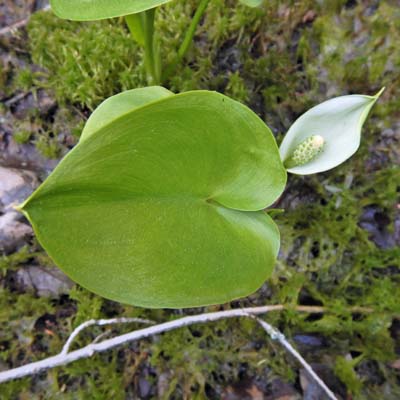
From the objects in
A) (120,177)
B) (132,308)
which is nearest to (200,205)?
(120,177)

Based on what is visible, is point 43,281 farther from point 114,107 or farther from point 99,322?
point 114,107

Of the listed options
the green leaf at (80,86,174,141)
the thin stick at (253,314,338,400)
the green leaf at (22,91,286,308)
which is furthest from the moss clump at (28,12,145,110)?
the thin stick at (253,314,338,400)

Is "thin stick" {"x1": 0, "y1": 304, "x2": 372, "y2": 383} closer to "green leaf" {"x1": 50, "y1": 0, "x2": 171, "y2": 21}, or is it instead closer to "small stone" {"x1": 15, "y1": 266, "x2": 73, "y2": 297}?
"small stone" {"x1": 15, "y1": 266, "x2": 73, "y2": 297}

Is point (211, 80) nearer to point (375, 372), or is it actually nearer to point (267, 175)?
point (267, 175)

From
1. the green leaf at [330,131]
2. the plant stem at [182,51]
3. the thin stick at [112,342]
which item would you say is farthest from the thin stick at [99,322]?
the plant stem at [182,51]

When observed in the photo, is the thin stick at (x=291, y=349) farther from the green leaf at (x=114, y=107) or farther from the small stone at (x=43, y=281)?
the green leaf at (x=114, y=107)
